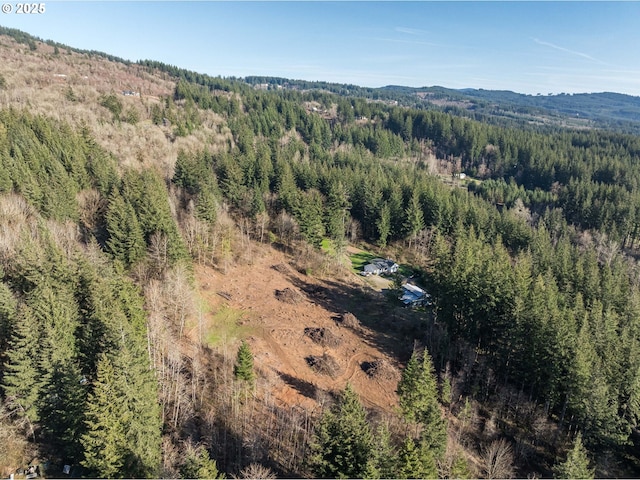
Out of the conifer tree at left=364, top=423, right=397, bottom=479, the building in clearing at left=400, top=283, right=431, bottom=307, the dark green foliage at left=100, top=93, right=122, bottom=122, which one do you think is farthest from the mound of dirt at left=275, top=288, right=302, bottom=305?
the dark green foliage at left=100, top=93, right=122, bottom=122

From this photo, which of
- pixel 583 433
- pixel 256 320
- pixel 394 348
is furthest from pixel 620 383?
pixel 256 320

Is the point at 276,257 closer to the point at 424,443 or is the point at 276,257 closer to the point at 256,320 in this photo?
the point at 256,320

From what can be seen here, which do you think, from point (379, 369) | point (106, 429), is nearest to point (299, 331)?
point (379, 369)

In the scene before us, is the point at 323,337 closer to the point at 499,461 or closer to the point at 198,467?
the point at 499,461

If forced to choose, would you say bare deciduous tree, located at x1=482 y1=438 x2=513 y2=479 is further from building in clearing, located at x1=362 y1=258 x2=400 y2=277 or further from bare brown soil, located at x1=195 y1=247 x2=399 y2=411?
building in clearing, located at x1=362 y1=258 x2=400 y2=277

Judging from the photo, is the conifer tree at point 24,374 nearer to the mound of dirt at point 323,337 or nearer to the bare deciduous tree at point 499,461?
the mound of dirt at point 323,337

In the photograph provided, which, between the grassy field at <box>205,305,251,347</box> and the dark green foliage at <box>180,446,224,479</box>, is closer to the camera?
the dark green foliage at <box>180,446,224,479</box>
